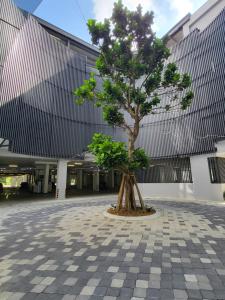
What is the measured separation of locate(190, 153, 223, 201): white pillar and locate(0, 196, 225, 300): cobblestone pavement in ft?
26.9

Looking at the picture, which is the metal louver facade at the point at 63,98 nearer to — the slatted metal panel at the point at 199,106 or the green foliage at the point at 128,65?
the slatted metal panel at the point at 199,106

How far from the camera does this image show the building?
1473cm

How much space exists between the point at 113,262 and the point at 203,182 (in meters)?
13.3

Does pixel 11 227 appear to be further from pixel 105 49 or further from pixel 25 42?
pixel 25 42

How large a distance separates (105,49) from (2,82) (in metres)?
8.44

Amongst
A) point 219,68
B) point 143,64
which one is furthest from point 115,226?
point 219,68

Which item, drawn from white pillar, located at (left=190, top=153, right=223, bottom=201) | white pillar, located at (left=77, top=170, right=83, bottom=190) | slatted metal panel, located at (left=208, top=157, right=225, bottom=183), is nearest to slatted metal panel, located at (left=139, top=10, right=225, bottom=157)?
white pillar, located at (left=190, top=153, right=223, bottom=201)

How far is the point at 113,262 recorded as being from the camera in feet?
13.9

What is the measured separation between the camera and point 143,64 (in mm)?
9609

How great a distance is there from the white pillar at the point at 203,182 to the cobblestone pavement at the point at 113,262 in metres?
8.19

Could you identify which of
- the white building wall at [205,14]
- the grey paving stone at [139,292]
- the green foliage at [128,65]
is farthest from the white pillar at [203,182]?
the white building wall at [205,14]

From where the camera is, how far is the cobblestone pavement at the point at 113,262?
10.4 ft

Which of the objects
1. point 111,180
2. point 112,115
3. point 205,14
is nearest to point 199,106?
point 112,115

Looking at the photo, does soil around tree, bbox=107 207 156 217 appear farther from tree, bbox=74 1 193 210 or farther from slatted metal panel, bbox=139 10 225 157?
slatted metal panel, bbox=139 10 225 157
